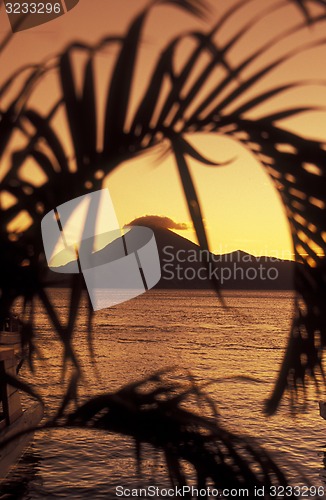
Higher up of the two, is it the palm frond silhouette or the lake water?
the palm frond silhouette

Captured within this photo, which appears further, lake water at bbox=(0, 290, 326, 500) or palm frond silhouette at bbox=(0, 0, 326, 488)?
lake water at bbox=(0, 290, 326, 500)

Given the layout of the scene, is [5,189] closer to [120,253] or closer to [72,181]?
[72,181]

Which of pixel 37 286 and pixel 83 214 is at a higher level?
pixel 83 214

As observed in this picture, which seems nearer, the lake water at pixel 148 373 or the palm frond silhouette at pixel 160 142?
the palm frond silhouette at pixel 160 142

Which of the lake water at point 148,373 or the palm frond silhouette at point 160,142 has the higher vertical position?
the palm frond silhouette at point 160,142

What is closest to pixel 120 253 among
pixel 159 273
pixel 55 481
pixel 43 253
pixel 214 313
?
pixel 159 273

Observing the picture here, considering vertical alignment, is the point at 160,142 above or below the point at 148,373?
above

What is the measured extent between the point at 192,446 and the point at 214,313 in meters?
125

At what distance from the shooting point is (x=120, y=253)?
6.08 ft

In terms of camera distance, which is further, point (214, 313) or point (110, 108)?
point (214, 313)

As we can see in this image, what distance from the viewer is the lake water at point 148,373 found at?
80.3 feet

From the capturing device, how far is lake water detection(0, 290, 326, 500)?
24469 millimetres

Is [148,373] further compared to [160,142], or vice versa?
[148,373]

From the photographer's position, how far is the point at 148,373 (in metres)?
51.3
